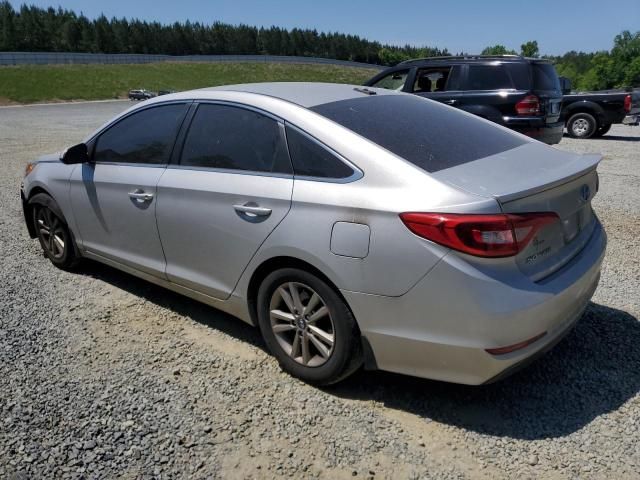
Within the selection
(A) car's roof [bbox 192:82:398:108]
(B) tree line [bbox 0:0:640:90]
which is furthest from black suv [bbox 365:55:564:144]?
(B) tree line [bbox 0:0:640:90]

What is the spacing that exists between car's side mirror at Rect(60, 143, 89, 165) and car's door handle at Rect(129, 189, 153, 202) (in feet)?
2.56

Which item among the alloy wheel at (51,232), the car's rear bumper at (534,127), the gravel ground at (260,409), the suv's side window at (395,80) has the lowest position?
the gravel ground at (260,409)

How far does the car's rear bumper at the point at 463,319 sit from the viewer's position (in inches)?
90.5

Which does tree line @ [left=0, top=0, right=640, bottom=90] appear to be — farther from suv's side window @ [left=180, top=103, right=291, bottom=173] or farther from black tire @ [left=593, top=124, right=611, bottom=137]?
suv's side window @ [left=180, top=103, right=291, bottom=173]

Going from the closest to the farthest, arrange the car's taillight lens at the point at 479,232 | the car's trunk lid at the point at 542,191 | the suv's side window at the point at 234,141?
the car's taillight lens at the point at 479,232 < the car's trunk lid at the point at 542,191 < the suv's side window at the point at 234,141

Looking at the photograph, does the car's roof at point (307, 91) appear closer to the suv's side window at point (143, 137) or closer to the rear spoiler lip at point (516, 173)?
the suv's side window at point (143, 137)

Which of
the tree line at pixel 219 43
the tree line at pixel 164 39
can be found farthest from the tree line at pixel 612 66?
the tree line at pixel 164 39

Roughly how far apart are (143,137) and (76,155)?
0.70 m

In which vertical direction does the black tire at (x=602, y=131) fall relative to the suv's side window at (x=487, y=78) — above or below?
below

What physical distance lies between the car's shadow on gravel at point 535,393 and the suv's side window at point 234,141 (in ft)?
4.42

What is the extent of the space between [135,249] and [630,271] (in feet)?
13.3

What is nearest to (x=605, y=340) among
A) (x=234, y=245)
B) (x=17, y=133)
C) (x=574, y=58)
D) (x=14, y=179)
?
(x=234, y=245)

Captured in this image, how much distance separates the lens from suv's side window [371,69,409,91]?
33.1 ft

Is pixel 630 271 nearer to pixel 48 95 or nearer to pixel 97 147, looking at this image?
pixel 97 147
